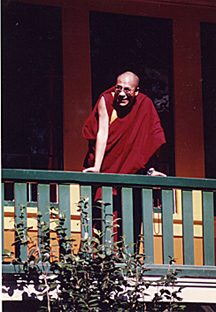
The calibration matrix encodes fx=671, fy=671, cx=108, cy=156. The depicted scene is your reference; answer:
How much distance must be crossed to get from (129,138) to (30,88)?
134 centimetres

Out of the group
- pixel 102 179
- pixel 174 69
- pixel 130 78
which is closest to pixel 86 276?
pixel 102 179

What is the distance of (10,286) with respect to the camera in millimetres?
5836

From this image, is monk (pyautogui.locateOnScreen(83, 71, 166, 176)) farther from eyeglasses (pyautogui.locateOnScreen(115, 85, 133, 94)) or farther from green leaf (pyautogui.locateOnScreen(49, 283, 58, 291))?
green leaf (pyautogui.locateOnScreen(49, 283, 58, 291))

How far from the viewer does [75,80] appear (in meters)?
8.16

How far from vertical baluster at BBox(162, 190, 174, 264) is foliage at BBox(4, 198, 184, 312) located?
33 cm

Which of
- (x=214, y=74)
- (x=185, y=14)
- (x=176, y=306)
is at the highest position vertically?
(x=185, y=14)

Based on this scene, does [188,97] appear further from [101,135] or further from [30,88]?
[30,88]

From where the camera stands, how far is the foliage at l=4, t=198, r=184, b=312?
5.67 metres

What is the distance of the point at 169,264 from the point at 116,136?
8.06 ft

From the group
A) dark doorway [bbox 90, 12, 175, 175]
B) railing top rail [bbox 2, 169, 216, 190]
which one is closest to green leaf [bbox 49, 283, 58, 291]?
railing top rail [bbox 2, 169, 216, 190]

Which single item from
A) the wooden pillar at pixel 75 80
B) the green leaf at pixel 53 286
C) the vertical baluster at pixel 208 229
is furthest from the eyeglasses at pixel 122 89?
the green leaf at pixel 53 286

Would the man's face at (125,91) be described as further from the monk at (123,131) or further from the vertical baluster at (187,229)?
the vertical baluster at (187,229)

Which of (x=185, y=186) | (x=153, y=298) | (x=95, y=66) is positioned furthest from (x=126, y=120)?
(x=153, y=298)

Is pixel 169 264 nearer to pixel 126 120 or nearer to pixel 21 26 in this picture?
pixel 126 120
